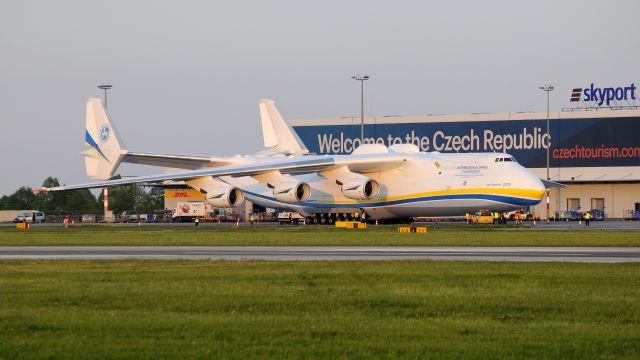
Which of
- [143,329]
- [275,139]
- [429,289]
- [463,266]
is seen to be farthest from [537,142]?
[143,329]

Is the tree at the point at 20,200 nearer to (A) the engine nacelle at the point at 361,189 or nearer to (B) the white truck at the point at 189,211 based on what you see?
(B) the white truck at the point at 189,211

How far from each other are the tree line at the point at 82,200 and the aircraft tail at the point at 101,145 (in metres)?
84.1

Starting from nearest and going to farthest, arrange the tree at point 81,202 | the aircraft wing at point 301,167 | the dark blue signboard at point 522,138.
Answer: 1. the aircraft wing at point 301,167
2. the dark blue signboard at point 522,138
3. the tree at point 81,202

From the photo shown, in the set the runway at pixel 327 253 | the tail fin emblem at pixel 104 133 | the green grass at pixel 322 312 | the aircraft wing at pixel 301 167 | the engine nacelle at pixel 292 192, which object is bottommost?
the green grass at pixel 322 312

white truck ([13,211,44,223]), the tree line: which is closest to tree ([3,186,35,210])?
the tree line

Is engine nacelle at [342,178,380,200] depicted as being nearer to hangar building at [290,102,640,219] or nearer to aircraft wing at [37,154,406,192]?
aircraft wing at [37,154,406,192]

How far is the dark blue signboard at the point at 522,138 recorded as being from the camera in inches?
3696

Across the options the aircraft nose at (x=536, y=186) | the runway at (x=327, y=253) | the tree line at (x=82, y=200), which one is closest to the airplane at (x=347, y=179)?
the aircraft nose at (x=536, y=186)

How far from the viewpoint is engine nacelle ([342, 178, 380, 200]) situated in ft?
198

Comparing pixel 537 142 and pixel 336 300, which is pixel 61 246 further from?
pixel 537 142

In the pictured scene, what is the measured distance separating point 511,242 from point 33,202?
13673cm

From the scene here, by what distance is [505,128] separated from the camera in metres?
98.0

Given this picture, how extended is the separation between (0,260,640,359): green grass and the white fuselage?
1264 inches

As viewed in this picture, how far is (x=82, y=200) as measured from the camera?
555 feet
